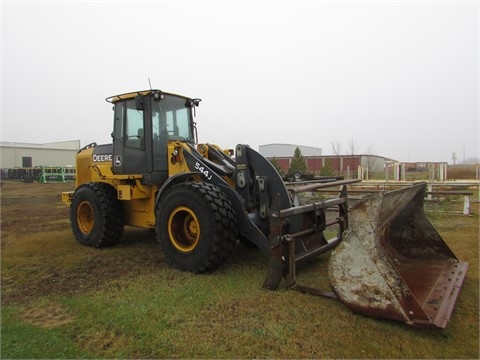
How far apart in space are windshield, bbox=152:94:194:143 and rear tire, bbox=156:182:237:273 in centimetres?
130

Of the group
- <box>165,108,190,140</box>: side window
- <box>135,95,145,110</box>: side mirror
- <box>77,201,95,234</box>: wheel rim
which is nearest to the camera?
<box>135,95,145,110</box>: side mirror

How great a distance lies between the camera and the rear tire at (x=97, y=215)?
6.18 metres

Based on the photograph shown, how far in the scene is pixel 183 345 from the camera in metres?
2.93

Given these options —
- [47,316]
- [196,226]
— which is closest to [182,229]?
[196,226]

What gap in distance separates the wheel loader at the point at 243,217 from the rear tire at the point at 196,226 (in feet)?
0.04

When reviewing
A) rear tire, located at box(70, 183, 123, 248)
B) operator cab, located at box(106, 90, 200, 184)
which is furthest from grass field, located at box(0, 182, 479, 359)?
operator cab, located at box(106, 90, 200, 184)

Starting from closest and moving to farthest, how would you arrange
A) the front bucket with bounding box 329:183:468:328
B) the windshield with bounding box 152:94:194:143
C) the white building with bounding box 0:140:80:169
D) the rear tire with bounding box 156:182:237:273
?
the front bucket with bounding box 329:183:468:328
the rear tire with bounding box 156:182:237:273
the windshield with bounding box 152:94:194:143
the white building with bounding box 0:140:80:169

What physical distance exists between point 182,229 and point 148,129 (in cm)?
171

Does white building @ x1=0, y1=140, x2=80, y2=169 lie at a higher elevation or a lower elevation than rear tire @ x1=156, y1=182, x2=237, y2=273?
higher

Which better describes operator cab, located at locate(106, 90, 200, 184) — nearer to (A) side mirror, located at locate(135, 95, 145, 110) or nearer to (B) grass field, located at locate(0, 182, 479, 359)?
(A) side mirror, located at locate(135, 95, 145, 110)

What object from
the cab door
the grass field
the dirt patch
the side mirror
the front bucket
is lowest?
the dirt patch

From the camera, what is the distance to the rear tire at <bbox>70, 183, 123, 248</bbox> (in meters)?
6.18

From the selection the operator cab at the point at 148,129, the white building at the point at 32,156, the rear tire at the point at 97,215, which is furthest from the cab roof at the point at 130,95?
the white building at the point at 32,156

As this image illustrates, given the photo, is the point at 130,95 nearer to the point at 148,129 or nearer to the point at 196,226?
the point at 148,129
